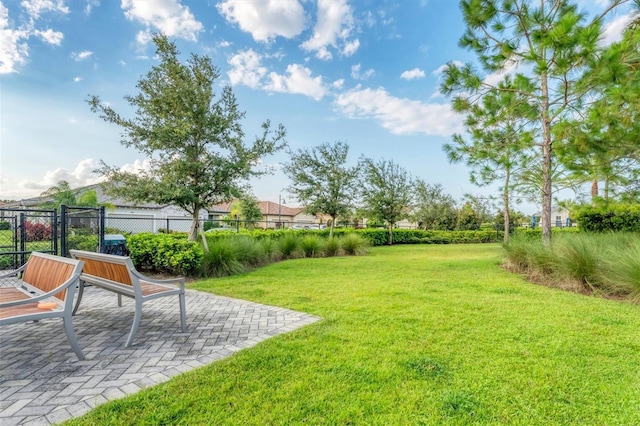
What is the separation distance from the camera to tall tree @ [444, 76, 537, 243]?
7.25 meters

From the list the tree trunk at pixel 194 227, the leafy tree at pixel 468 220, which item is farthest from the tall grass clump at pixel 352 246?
the leafy tree at pixel 468 220

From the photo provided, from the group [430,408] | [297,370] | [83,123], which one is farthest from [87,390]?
[83,123]

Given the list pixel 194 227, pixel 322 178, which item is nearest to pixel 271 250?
pixel 194 227

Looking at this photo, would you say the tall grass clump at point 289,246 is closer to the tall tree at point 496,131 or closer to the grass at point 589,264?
the tall tree at point 496,131

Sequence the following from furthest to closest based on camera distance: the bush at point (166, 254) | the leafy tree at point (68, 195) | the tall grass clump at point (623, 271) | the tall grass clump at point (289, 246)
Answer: the leafy tree at point (68, 195), the tall grass clump at point (289, 246), the bush at point (166, 254), the tall grass clump at point (623, 271)

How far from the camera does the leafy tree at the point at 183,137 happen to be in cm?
776

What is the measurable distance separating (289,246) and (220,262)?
412 cm

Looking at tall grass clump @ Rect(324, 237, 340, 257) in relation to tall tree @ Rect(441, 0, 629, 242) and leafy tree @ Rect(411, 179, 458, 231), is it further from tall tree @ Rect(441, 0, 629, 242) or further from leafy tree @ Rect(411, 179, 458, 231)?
leafy tree @ Rect(411, 179, 458, 231)

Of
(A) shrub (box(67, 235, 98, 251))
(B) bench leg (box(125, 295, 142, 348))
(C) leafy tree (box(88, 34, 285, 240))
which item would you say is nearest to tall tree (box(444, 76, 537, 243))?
(C) leafy tree (box(88, 34, 285, 240))

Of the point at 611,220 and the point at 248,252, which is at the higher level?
the point at 611,220

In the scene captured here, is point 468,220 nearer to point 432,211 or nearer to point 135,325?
point 432,211

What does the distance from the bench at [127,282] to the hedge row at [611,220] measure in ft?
39.1

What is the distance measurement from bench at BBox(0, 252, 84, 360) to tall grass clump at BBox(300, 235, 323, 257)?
8.83m

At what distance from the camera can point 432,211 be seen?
982 inches
